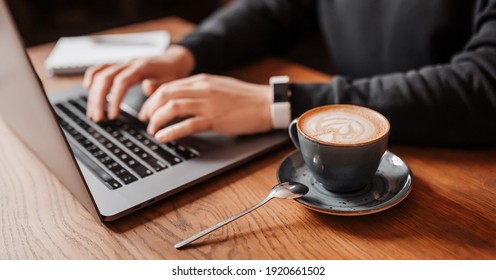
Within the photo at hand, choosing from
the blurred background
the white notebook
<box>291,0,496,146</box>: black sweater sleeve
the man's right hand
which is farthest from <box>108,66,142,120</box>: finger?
the blurred background

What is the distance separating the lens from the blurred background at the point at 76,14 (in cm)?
272

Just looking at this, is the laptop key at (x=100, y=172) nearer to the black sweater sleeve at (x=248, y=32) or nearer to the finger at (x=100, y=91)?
the finger at (x=100, y=91)

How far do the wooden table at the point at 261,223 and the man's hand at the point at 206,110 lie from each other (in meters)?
0.08

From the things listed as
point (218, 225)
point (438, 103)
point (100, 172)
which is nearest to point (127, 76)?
point (100, 172)

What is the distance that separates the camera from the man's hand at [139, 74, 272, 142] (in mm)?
738

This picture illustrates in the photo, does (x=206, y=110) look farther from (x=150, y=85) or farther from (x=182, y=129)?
(x=150, y=85)

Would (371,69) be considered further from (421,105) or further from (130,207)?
(130,207)

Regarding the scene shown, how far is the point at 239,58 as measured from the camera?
1.11 m

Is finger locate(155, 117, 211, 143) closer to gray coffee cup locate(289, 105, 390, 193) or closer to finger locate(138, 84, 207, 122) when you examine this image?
finger locate(138, 84, 207, 122)

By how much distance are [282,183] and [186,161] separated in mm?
157

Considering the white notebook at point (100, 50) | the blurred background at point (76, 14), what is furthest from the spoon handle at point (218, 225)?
the blurred background at point (76, 14)

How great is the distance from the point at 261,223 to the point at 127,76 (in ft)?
1.47
